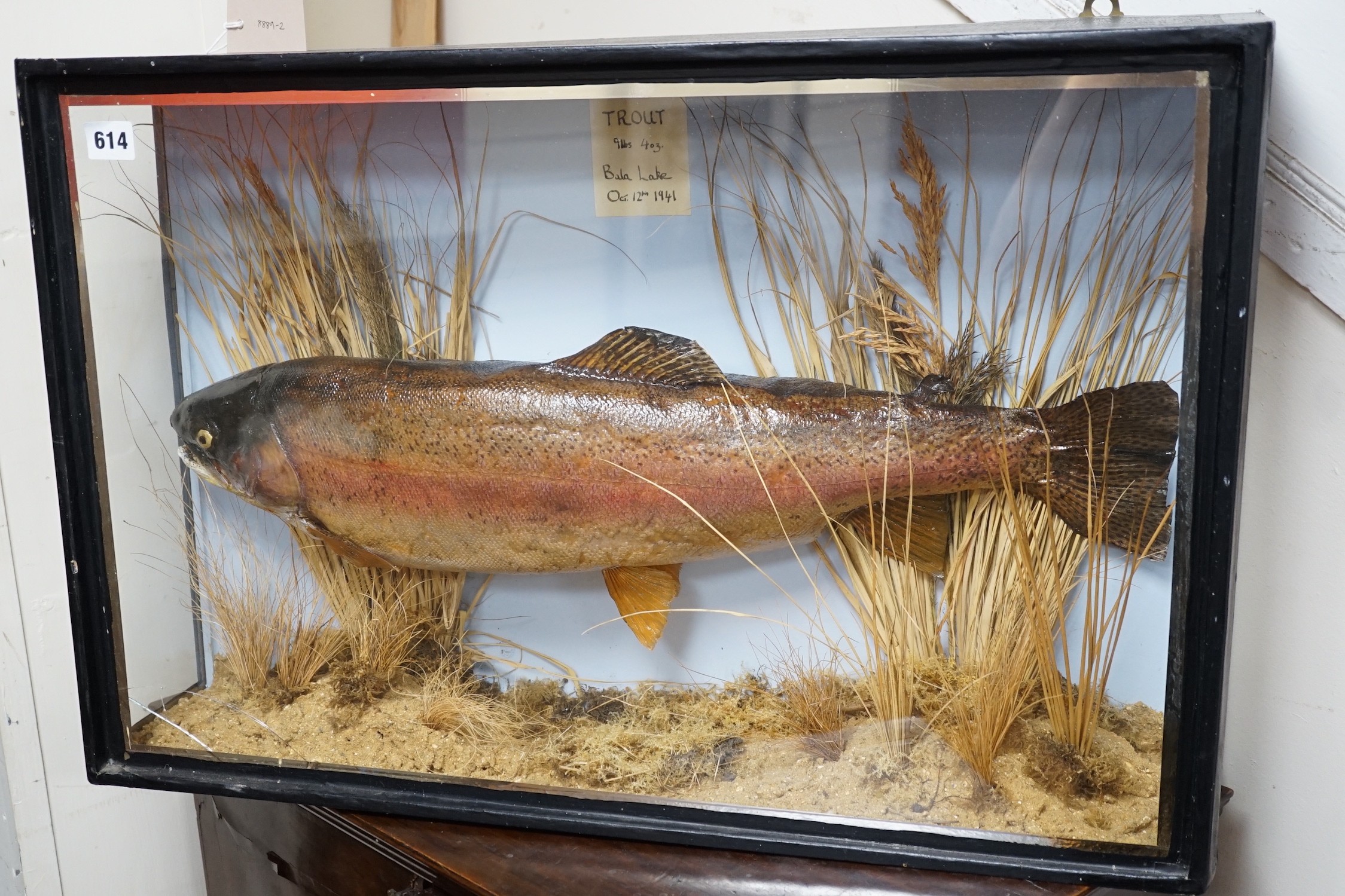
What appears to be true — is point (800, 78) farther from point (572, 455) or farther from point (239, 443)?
point (239, 443)

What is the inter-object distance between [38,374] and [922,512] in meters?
1.33

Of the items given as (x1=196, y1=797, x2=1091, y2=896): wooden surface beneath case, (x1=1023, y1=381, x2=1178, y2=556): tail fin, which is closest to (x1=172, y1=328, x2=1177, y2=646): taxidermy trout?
(x1=1023, y1=381, x2=1178, y2=556): tail fin

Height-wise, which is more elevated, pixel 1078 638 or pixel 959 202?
pixel 959 202

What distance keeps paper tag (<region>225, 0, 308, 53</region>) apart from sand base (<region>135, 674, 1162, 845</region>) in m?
0.83

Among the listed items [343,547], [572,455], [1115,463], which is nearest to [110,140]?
[343,547]

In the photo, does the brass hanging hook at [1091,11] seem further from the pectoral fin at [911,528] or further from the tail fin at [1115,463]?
the pectoral fin at [911,528]

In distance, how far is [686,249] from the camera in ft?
4.12

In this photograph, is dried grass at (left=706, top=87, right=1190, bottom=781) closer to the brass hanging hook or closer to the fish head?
the brass hanging hook

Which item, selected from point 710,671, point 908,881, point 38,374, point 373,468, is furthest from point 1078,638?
point 38,374

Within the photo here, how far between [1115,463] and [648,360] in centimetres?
54

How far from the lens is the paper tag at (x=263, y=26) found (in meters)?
1.24

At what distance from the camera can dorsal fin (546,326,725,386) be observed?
4.09 ft

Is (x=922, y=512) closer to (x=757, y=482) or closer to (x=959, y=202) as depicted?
(x=757, y=482)

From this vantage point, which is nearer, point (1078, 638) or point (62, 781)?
point (1078, 638)
